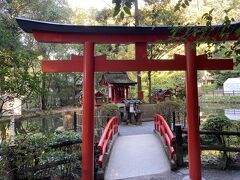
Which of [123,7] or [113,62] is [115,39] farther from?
[123,7]

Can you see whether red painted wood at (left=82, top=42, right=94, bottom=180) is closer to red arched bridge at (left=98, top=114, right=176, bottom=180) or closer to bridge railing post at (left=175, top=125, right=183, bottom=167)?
red arched bridge at (left=98, top=114, right=176, bottom=180)

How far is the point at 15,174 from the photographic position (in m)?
5.44

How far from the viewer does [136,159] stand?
7.94 metres

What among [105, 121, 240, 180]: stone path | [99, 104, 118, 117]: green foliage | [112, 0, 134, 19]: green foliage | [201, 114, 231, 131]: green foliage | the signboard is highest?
[112, 0, 134, 19]: green foliage

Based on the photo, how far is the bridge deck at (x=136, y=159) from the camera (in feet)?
22.9

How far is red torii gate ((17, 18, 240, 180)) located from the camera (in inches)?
214

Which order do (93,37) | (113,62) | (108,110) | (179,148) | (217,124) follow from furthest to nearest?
(108,110) → (217,124) → (179,148) → (113,62) → (93,37)

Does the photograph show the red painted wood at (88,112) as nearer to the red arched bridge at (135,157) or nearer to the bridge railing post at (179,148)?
the red arched bridge at (135,157)

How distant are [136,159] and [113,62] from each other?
3.44 metres

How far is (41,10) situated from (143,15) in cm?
808

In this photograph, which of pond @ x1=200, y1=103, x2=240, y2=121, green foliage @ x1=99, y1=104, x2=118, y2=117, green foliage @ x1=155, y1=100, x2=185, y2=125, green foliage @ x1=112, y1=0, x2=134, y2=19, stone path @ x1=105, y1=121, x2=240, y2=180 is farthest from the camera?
pond @ x1=200, y1=103, x2=240, y2=121

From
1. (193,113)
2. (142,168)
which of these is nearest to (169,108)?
(142,168)

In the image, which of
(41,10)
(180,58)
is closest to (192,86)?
(180,58)

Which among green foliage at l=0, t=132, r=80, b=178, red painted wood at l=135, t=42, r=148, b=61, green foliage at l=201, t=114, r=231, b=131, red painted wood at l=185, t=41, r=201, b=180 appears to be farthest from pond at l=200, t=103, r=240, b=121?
green foliage at l=0, t=132, r=80, b=178
